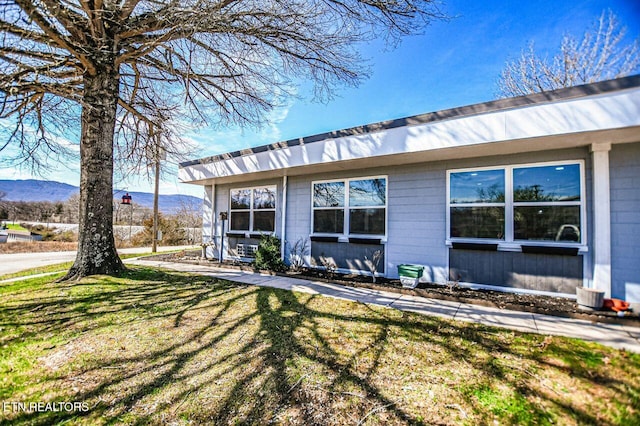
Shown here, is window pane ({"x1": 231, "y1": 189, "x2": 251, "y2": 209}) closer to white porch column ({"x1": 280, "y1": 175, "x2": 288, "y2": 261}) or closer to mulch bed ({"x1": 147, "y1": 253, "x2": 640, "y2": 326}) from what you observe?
white porch column ({"x1": 280, "y1": 175, "x2": 288, "y2": 261})

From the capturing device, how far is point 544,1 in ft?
22.7

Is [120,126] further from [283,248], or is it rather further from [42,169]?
[283,248]

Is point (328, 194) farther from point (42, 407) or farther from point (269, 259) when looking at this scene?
point (42, 407)

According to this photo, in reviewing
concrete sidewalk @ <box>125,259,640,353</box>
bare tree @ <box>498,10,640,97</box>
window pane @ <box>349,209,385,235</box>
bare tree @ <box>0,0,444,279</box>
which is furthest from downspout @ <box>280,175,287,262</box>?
bare tree @ <box>498,10,640,97</box>

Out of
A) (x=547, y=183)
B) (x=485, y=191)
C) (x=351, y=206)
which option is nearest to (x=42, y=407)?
(x=351, y=206)

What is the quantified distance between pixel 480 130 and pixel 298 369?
457cm

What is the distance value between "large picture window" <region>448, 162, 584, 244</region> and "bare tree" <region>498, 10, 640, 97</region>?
7571mm

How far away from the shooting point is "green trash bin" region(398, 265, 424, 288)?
5430 millimetres

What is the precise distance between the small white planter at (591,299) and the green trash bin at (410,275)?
240 centimetres

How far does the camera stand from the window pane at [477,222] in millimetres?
5289

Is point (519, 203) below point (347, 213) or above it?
above

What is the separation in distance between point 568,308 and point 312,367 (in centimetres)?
421

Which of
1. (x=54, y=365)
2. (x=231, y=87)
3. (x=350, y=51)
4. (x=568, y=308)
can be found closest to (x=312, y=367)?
(x=54, y=365)

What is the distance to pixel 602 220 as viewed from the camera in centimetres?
421
